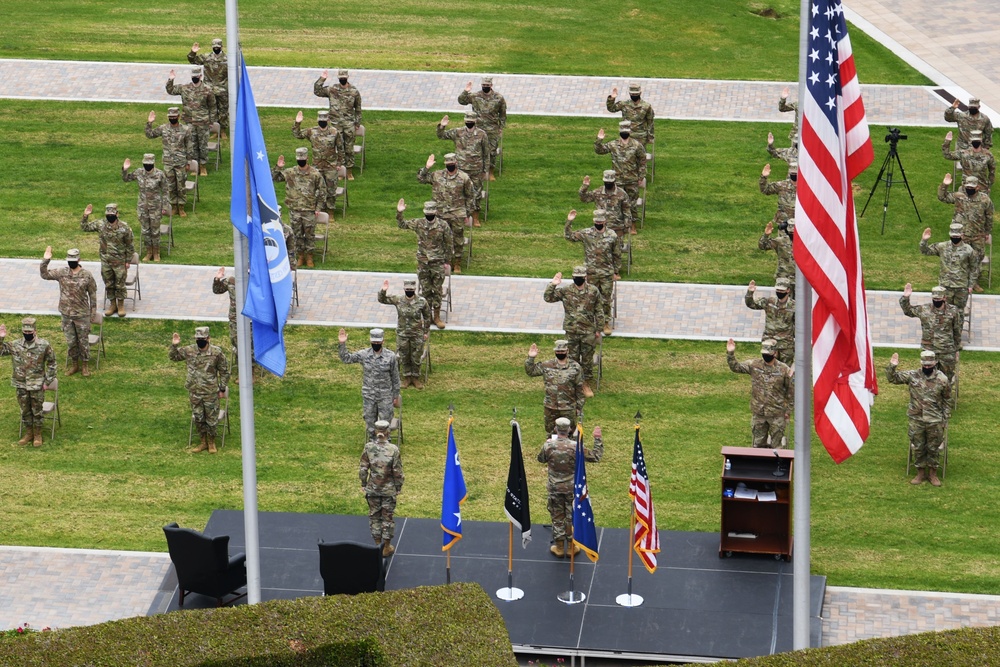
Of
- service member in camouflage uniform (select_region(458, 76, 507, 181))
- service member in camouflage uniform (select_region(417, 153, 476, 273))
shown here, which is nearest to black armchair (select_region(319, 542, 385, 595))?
service member in camouflage uniform (select_region(417, 153, 476, 273))

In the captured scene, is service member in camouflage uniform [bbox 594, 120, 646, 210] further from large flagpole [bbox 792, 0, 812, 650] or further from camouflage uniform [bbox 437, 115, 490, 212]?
large flagpole [bbox 792, 0, 812, 650]

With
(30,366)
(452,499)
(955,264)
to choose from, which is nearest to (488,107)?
(955,264)

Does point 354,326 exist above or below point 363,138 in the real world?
below

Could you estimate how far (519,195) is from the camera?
124 ft

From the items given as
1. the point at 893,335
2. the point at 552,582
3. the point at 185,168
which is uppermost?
the point at 185,168

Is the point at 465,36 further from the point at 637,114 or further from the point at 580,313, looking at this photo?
the point at 580,313

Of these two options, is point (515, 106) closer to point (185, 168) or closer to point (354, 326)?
point (185, 168)

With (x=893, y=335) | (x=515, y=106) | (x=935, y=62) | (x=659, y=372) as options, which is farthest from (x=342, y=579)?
(x=935, y=62)

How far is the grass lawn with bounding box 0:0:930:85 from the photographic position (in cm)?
4403

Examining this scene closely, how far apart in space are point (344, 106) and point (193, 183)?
324 centimetres

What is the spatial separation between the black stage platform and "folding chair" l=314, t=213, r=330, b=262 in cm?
830

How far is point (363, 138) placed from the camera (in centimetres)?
3900

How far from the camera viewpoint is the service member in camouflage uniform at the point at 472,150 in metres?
35.6

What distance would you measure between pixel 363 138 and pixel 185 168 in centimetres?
376
